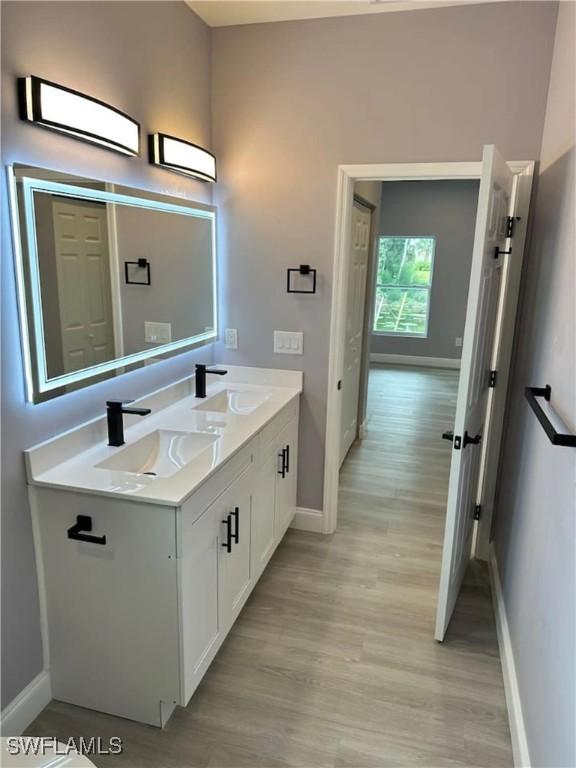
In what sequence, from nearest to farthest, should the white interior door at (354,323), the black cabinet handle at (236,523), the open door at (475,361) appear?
the open door at (475,361), the black cabinet handle at (236,523), the white interior door at (354,323)

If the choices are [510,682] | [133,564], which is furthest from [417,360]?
[133,564]

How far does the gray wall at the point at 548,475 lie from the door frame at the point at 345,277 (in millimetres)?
66

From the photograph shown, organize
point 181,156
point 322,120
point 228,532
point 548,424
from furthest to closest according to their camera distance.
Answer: point 322,120
point 181,156
point 228,532
point 548,424

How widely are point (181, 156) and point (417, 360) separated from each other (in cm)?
631

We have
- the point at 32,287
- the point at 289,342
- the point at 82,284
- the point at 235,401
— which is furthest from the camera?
the point at 289,342

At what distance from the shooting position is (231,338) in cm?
306

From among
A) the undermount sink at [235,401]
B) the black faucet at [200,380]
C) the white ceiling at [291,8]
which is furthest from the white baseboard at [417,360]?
the white ceiling at [291,8]

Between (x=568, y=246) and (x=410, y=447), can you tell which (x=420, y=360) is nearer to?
(x=410, y=447)

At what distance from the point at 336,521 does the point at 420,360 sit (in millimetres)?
5363

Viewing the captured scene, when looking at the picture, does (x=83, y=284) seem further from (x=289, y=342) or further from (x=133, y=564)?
(x=289, y=342)

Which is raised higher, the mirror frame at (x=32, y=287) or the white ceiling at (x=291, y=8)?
the white ceiling at (x=291, y=8)

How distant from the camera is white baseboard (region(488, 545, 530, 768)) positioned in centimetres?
170

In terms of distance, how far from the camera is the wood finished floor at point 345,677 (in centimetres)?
178

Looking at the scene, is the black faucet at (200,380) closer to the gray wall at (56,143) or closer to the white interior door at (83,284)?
the gray wall at (56,143)
